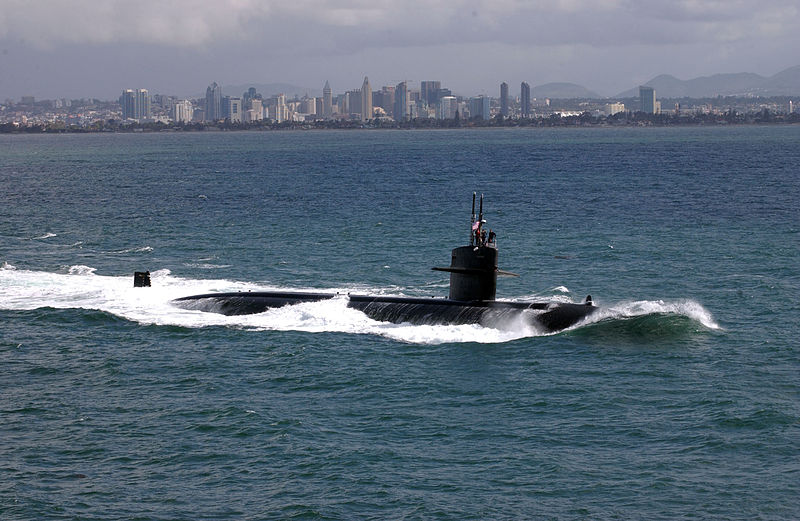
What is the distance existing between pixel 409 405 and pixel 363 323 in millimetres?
10705

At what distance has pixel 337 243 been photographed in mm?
66375

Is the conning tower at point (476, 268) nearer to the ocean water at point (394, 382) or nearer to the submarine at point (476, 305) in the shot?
the submarine at point (476, 305)

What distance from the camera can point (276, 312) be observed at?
142 ft

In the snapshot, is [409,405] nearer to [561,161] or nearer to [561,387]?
[561,387]

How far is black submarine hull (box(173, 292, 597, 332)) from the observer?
130 feet

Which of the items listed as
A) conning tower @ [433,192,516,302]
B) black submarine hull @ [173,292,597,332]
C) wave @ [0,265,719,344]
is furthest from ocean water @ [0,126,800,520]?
conning tower @ [433,192,516,302]

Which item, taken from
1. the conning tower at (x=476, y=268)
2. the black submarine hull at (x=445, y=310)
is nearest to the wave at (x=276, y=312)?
the black submarine hull at (x=445, y=310)

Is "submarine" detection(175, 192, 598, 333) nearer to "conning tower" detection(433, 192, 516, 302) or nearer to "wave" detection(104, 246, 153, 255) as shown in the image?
"conning tower" detection(433, 192, 516, 302)

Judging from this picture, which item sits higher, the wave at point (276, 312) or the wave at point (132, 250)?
the wave at point (132, 250)

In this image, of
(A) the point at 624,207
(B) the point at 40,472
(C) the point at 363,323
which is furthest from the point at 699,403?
(A) the point at 624,207

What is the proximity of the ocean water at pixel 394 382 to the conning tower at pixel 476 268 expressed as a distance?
8.11ft

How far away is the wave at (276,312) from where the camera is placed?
39.2 meters

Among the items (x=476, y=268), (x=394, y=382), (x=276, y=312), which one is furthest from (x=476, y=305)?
(x=276, y=312)

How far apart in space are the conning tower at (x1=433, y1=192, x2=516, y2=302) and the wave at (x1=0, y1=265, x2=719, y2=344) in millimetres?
1936
